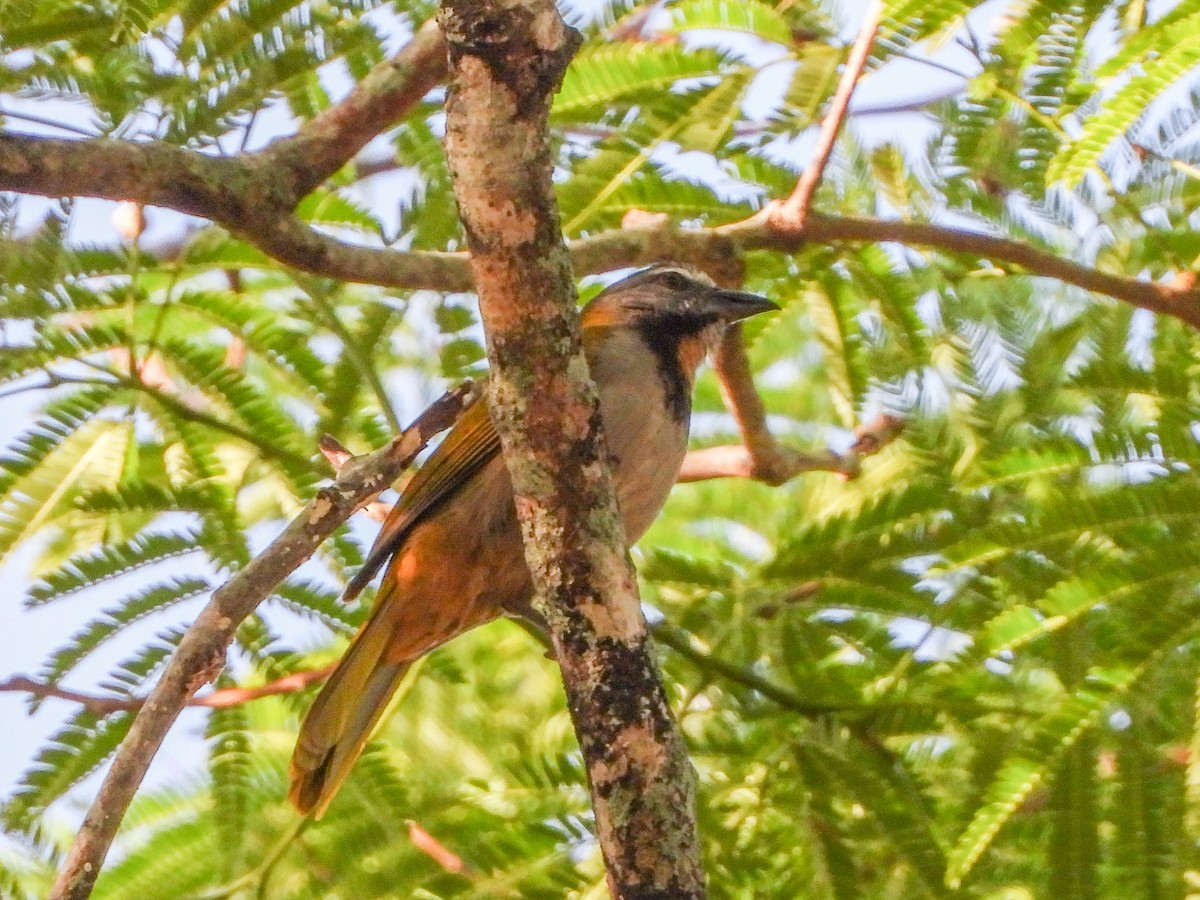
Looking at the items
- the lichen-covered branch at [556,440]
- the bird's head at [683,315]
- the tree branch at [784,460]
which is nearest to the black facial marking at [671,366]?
the bird's head at [683,315]

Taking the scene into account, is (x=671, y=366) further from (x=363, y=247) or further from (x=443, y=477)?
(x=363, y=247)

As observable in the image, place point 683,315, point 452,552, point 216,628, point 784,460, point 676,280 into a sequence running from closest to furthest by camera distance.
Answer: point 216,628
point 452,552
point 683,315
point 676,280
point 784,460

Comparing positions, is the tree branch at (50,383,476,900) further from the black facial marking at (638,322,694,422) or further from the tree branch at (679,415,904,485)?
the tree branch at (679,415,904,485)

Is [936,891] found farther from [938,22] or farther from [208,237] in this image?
[208,237]

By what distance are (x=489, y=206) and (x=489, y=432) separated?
63.4 inches

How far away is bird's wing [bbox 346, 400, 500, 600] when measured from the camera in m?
4.29

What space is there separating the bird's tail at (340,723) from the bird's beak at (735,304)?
1.42m

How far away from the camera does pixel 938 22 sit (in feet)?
13.2

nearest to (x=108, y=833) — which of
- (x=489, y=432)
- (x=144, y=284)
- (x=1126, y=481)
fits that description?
(x=489, y=432)

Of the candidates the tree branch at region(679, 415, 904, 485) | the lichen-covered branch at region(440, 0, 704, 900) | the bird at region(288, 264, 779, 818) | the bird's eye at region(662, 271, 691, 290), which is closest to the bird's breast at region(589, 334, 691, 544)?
the bird at region(288, 264, 779, 818)

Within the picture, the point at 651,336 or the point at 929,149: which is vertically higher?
the point at 929,149

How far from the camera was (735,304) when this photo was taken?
15.7ft

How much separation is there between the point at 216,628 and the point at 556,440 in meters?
0.75

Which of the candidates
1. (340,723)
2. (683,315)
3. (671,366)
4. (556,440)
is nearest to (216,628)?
(556,440)
